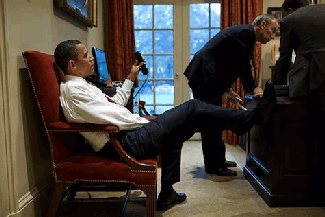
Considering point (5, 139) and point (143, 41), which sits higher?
point (143, 41)

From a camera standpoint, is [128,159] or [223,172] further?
[223,172]

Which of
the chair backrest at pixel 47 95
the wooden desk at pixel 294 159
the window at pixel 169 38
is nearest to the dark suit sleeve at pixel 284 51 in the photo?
the wooden desk at pixel 294 159

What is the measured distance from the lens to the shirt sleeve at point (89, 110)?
5.62ft

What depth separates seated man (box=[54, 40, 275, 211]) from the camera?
5.74ft

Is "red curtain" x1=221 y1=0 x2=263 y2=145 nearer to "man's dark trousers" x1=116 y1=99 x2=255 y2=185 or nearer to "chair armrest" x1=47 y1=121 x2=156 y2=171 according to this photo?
"man's dark trousers" x1=116 y1=99 x2=255 y2=185

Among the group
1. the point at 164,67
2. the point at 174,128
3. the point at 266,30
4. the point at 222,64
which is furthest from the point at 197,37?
the point at 174,128

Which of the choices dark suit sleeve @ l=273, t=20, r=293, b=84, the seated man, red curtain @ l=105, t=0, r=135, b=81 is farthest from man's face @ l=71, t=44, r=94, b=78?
red curtain @ l=105, t=0, r=135, b=81

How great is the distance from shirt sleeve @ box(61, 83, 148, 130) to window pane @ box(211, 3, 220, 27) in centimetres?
316

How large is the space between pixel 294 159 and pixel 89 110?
4.52 ft

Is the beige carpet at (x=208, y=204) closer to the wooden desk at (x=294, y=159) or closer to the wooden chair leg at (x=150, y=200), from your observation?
the wooden desk at (x=294, y=159)

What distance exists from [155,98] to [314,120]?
2.82 metres

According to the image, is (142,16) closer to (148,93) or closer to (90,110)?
(148,93)

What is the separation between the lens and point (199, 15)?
4566 millimetres

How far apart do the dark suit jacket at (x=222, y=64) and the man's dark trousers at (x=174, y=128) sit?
0.72m
